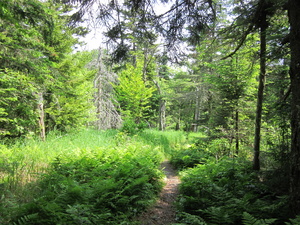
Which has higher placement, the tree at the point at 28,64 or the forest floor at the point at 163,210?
the tree at the point at 28,64

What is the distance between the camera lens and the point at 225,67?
7566 millimetres

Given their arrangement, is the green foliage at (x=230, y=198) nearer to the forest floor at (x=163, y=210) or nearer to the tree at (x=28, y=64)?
the forest floor at (x=163, y=210)

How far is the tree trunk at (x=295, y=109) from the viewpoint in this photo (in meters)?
2.60

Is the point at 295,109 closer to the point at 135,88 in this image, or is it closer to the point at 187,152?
the point at 187,152

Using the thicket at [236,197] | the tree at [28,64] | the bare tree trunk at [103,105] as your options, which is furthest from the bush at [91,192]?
the bare tree trunk at [103,105]

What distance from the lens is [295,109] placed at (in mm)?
2705

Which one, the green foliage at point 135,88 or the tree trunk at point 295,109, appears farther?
the green foliage at point 135,88

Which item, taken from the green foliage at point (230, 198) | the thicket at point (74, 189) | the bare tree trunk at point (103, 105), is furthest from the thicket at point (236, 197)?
the bare tree trunk at point (103, 105)

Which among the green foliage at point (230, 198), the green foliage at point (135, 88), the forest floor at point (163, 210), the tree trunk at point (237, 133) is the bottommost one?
the forest floor at point (163, 210)

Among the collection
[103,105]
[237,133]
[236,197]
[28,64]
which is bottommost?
[236,197]

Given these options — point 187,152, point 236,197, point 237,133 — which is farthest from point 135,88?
point 236,197

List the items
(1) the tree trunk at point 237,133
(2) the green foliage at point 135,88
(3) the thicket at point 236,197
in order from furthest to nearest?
1. (2) the green foliage at point 135,88
2. (1) the tree trunk at point 237,133
3. (3) the thicket at point 236,197

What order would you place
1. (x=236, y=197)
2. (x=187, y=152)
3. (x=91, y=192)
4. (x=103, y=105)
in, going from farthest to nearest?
(x=103, y=105)
(x=187, y=152)
(x=236, y=197)
(x=91, y=192)

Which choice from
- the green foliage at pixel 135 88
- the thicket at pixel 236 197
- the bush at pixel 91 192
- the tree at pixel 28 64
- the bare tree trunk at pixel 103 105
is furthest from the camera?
the bare tree trunk at pixel 103 105
